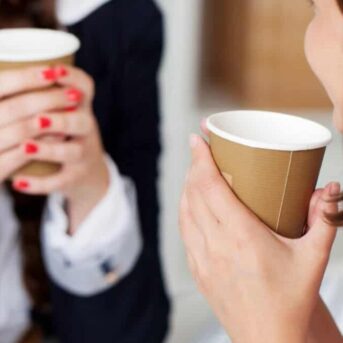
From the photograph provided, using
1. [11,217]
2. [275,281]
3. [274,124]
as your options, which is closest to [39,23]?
[11,217]

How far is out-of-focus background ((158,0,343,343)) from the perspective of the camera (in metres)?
1.86

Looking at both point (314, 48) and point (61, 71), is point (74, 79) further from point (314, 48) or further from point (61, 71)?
point (314, 48)

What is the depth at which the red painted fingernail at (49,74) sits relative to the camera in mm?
904

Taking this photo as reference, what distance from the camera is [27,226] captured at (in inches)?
51.3

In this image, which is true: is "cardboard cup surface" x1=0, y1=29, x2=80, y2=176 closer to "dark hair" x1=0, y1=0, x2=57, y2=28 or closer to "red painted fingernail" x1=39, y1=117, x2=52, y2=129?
"red painted fingernail" x1=39, y1=117, x2=52, y2=129

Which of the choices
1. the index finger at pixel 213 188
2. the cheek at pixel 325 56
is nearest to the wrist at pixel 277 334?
the index finger at pixel 213 188

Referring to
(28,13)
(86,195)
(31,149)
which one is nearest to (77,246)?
(86,195)

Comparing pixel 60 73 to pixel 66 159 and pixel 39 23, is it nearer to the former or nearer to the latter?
pixel 66 159

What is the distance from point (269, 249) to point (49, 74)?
38 cm

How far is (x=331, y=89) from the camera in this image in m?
0.70

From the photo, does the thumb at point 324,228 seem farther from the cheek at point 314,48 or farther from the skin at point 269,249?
the cheek at point 314,48

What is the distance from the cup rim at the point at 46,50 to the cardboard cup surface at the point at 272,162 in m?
0.27

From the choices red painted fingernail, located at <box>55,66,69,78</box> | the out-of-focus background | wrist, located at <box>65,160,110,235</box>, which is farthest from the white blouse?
the out-of-focus background

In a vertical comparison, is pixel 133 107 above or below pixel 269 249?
below
